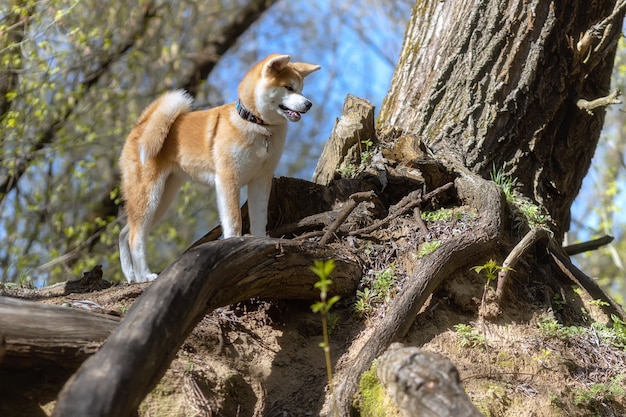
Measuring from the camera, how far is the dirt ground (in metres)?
3.33

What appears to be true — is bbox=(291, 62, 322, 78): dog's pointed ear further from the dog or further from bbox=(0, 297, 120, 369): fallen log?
bbox=(0, 297, 120, 369): fallen log

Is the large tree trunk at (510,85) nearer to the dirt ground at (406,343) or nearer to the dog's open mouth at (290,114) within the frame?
the dog's open mouth at (290,114)

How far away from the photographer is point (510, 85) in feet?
17.4

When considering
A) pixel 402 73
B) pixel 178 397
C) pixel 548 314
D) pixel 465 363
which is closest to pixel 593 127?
pixel 402 73

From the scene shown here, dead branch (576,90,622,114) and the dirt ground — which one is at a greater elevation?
dead branch (576,90,622,114)

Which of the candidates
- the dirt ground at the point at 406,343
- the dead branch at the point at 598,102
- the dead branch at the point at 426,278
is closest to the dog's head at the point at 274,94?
the dead branch at the point at 426,278

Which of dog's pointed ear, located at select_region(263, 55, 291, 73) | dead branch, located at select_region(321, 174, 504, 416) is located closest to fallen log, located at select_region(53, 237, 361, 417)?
dead branch, located at select_region(321, 174, 504, 416)

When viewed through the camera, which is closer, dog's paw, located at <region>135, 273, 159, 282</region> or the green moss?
the green moss

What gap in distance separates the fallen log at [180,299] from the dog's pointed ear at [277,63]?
1742 millimetres

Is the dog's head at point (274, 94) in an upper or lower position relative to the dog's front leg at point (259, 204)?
upper

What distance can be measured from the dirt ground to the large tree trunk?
55.0 inches

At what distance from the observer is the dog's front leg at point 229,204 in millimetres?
4883

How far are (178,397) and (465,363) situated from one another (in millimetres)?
1558

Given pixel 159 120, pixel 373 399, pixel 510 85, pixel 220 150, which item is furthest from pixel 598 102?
pixel 159 120
